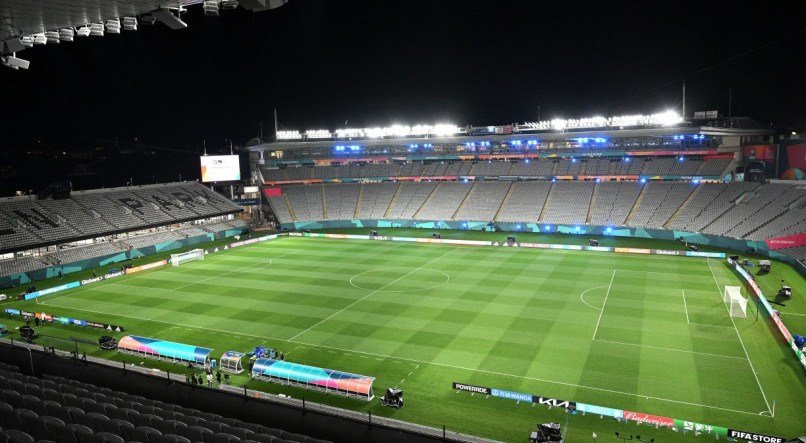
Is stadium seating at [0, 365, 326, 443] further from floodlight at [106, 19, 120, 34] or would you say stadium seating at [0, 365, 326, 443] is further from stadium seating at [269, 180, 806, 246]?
stadium seating at [269, 180, 806, 246]

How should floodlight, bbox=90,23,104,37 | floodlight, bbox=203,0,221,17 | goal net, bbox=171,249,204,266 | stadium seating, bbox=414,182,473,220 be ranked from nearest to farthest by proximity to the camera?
1. floodlight, bbox=203,0,221,17
2. floodlight, bbox=90,23,104,37
3. goal net, bbox=171,249,204,266
4. stadium seating, bbox=414,182,473,220

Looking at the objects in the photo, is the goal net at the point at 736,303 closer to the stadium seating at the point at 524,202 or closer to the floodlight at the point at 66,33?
the floodlight at the point at 66,33

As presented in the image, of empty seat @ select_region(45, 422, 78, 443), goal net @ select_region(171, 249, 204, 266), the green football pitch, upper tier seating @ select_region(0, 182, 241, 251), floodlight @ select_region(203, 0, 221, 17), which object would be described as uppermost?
floodlight @ select_region(203, 0, 221, 17)

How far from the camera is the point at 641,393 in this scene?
69.0ft

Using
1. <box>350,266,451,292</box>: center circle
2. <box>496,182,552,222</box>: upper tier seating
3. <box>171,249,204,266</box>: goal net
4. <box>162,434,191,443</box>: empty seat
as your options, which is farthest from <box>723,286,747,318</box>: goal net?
<box>171,249,204,266</box>: goal net

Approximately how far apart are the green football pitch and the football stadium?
17cm

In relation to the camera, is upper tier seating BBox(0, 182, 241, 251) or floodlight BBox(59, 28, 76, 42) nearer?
floodlight BBox(59, 28, 76, 42)

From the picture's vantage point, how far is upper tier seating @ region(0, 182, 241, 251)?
48.8 metres

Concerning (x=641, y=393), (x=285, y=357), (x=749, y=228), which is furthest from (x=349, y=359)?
(x=749, y=228)

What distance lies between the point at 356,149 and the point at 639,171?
46308 mm

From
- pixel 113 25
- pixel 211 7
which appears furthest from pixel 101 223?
pixel 211 7

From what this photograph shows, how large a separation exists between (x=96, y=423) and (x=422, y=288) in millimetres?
28666

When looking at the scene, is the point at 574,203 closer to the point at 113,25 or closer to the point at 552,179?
the point at 552,179

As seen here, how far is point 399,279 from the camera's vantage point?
41781 millimetres
